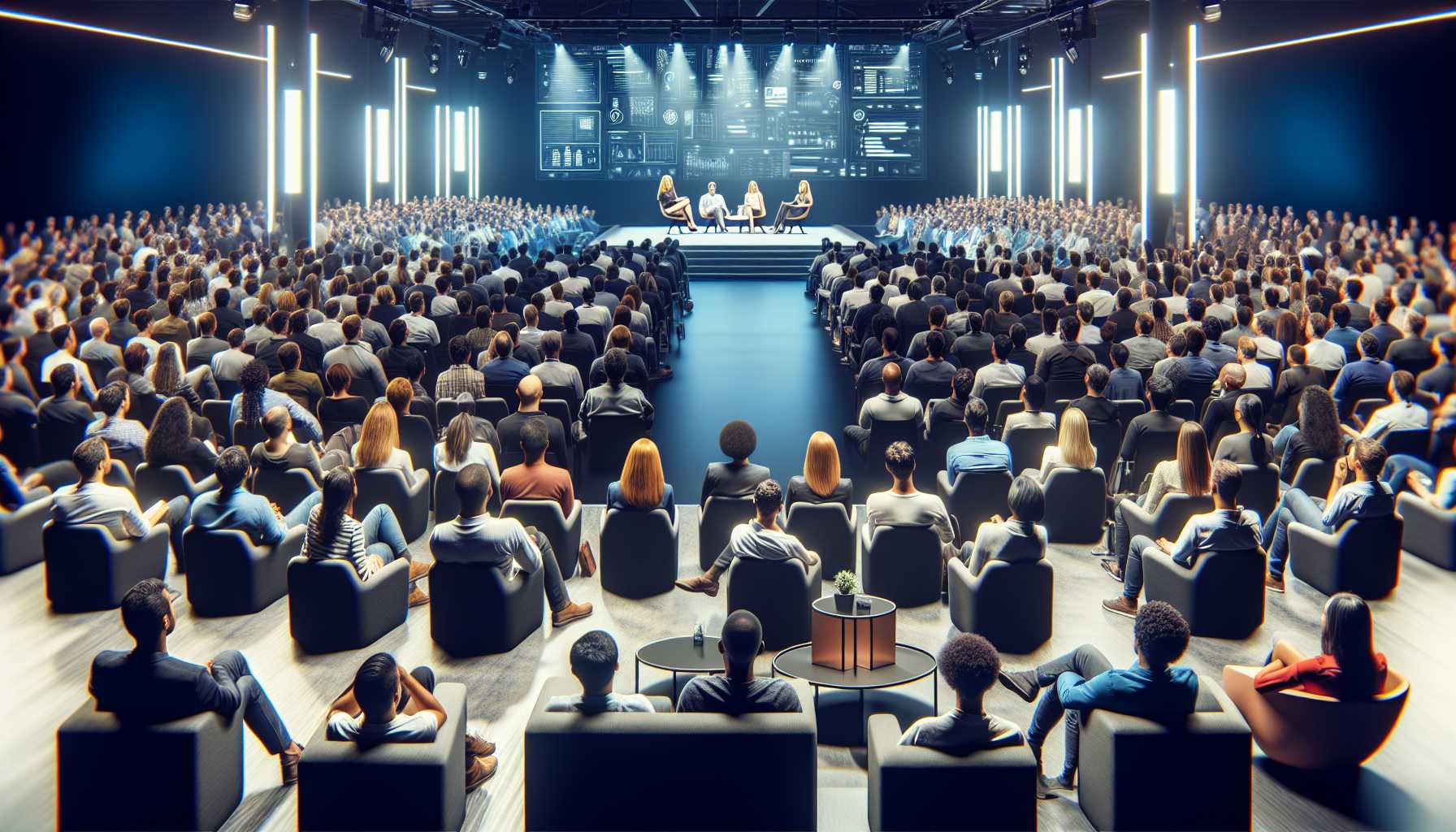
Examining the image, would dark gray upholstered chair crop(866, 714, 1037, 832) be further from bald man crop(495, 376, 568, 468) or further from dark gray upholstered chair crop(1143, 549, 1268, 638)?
bald man crop(495, 376, 568, 468)

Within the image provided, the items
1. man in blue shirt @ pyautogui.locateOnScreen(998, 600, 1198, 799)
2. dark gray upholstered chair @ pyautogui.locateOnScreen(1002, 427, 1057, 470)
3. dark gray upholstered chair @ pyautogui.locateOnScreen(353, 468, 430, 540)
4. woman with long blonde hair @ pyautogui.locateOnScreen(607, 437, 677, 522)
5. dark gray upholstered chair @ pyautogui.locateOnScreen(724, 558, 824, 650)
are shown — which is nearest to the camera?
man in blue shirt @ pyautogui.locateOnScreen(998, 600, 1198, 799)

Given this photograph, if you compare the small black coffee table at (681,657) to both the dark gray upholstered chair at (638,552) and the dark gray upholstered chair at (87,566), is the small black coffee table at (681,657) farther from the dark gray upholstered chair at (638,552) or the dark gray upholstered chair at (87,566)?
the dark gray upholstered chair at (87,566)

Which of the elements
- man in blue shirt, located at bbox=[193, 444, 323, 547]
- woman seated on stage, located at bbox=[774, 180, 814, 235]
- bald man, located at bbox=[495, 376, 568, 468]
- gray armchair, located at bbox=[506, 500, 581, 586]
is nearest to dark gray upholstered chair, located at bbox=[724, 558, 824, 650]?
gray armchair, located at bbox=[506, 500, 581, 586]

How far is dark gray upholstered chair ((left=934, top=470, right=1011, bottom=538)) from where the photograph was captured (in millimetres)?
6895

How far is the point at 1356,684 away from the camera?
420 cm

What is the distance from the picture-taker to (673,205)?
2670 centimetres

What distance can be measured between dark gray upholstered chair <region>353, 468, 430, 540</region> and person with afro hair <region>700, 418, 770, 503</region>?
1.83 m

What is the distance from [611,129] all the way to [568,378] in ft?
68.8

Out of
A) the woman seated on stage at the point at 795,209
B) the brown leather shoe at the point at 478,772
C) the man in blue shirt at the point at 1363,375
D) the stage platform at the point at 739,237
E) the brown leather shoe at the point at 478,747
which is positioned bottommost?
the brown leather shoe at the point at 478,772

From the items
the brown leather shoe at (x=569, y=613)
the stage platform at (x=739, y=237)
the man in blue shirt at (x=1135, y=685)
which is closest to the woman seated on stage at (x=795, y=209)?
the stage platform at (x=739, y=237)

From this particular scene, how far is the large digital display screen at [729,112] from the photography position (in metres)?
28.6

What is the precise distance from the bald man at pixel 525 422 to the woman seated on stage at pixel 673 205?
19.0 m

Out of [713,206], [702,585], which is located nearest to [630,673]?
[702,585]

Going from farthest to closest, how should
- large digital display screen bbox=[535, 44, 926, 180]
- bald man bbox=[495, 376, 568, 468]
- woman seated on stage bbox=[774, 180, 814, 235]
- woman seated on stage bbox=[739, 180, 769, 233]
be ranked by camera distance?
large digital display screen bbox=[535, 44, 926, 180] → woman seated on stage bbox=[774, 180, 814, 235] → woman seated on stage bbox=[739, 180, 769, 233] → bald man bbox=[495, 376, 568, 468]
